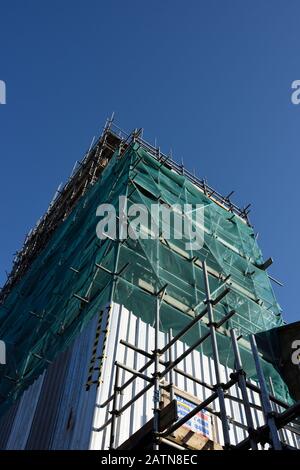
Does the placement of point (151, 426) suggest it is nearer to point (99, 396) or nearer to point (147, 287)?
point (99, 396)

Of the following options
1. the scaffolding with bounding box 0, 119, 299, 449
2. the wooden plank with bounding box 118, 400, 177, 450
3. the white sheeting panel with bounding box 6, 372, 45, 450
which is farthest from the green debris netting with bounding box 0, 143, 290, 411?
the wooden plank with bounding box 118, 400, 177, 450

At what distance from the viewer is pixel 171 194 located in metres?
13.1

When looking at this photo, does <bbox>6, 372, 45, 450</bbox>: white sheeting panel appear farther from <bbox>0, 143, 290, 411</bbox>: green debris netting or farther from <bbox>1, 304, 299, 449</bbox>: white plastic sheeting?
<bbox>0, 143, 290, 411</bbox>: green debris netting

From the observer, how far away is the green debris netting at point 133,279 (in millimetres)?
9562

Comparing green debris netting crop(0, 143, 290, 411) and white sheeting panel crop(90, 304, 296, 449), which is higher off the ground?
green debris netting crop(0, 143, 290, 411)

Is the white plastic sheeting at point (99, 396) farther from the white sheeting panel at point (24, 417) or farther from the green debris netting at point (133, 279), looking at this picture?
the green debris netting at point (133, 279)

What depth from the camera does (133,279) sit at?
9680 mm

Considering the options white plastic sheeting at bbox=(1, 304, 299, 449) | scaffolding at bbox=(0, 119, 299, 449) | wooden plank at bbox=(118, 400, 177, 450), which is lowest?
wooden plank at bbox=(118, 400, 177, 450)

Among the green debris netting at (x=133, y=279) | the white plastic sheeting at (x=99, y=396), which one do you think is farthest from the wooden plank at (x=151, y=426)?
the green debris netting at (x=133, y=279)

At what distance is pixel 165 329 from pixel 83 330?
154 centimetres

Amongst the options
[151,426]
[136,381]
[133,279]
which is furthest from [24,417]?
[151,426]

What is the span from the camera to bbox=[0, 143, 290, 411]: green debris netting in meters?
9.56

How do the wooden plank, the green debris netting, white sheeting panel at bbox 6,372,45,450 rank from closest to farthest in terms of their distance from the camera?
the wooden plank < white sheeting panel at bbox 6,372,45,450 < the green debris netting
